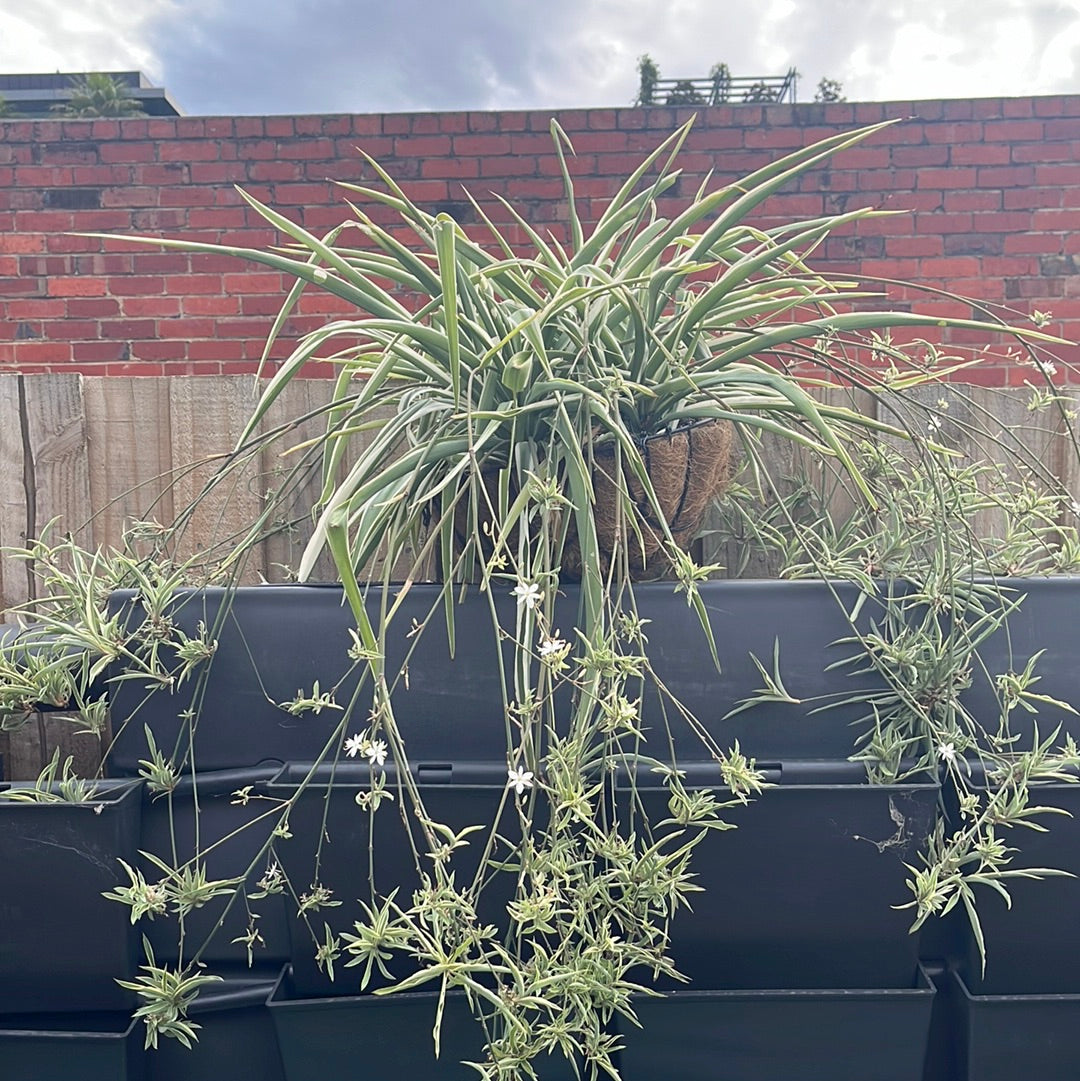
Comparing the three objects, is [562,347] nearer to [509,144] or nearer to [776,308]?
[776,308]

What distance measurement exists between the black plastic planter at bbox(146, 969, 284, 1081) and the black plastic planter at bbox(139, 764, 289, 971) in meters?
0.02

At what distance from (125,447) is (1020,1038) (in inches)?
51.1

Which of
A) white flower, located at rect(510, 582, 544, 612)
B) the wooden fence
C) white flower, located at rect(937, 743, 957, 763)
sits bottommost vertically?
white flower, located at rect(937, 743, 957, 763)

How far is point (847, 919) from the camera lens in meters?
0.66

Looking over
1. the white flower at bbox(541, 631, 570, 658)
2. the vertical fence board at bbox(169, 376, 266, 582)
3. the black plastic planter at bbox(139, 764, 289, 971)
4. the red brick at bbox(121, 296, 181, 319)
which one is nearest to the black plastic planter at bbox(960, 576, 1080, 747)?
the white flower at bbox(541, 631, 570, 658)

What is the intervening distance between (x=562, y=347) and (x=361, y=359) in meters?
0.22

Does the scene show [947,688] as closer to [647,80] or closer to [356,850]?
[356,850]

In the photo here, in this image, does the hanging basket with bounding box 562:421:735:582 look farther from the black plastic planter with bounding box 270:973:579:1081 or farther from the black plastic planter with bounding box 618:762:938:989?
the black plastic planter with bounding box 270:973:579:1081

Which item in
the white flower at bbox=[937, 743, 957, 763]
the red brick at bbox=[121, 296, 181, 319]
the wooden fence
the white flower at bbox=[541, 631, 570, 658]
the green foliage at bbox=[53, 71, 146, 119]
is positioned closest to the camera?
the white flower at bbox=[541, 631, 570, 658]

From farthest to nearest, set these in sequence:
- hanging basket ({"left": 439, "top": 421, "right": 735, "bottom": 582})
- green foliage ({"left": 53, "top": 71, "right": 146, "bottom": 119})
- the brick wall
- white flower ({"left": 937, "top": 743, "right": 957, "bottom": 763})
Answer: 1. green foliage ({"left": 53, "top": 71, "right": 146, "bottom": 119})
2. the brick wall
3. hanging basket ({"left": 439, "top": 421, "right": 735, "bottom": 582})
4. white flower ({"left": 937, "top": 743, "right": 957, "bottom": 763})

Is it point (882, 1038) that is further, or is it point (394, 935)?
point (882, 1038)

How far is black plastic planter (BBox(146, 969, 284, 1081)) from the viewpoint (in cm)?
75

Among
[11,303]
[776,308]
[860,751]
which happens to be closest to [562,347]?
[776,308]

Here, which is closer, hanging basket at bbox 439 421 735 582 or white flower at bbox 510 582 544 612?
white flower at bbox 510 582 544 612
